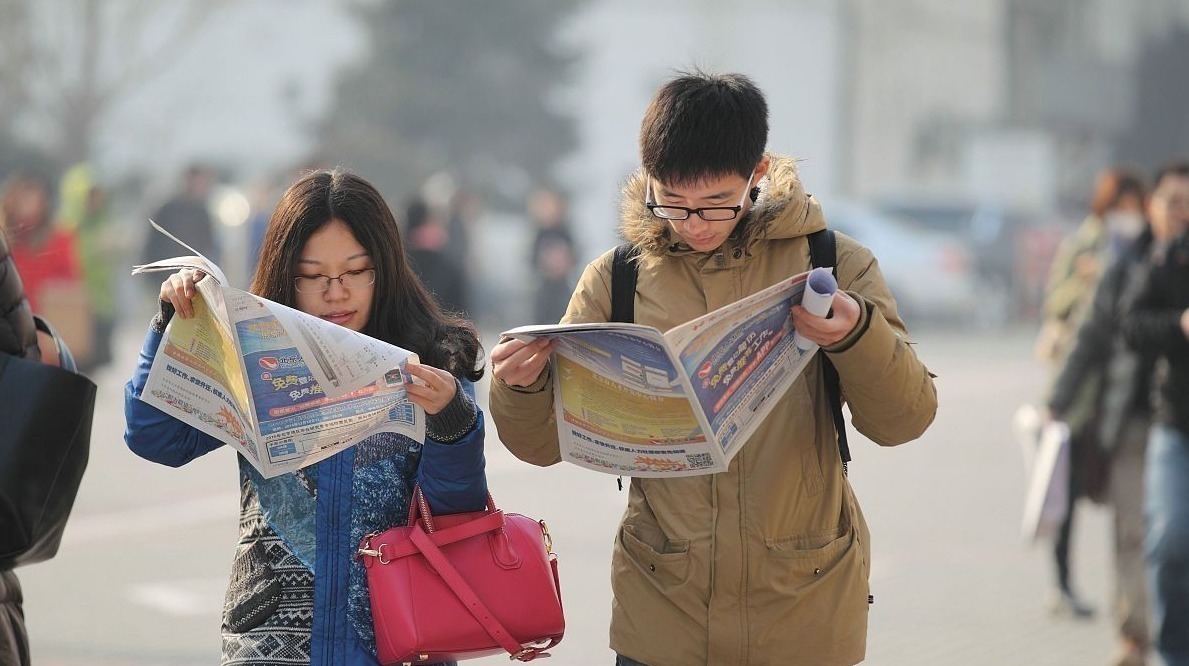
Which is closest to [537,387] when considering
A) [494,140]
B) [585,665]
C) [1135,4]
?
[585,665]

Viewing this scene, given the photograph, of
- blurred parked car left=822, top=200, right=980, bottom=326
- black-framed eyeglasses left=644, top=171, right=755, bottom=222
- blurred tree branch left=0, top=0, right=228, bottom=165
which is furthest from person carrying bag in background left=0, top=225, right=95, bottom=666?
blurred tree branch left=0, top=0, right=228, bottom=165

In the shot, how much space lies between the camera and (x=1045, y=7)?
149ft

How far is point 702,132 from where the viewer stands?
3227mm

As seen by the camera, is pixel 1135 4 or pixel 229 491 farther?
pixel 1135 4

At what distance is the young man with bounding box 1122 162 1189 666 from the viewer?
5.48m

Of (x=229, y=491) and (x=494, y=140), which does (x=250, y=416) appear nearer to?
(x=229, y=491)

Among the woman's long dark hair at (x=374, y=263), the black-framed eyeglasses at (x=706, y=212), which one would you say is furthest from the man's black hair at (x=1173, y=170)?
the woman's long dark hair at (x=374, y=263)

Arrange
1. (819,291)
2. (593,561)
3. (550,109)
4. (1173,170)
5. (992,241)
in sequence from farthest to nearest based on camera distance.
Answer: (550,109) < (992,241) < (593,561) < (1173,170) < (819,291)

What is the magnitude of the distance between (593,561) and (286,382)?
5545mm

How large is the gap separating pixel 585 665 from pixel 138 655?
1.70 metres

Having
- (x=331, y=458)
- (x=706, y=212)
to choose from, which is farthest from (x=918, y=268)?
(x=331, y=458)

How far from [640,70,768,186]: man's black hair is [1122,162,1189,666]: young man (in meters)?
2.72

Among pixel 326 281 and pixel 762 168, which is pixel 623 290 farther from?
pixel 326 281

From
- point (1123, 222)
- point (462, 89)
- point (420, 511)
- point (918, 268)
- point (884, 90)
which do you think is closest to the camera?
point (420, 511)
